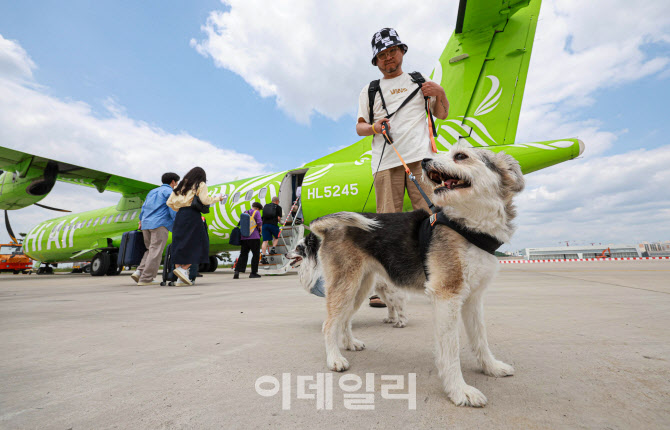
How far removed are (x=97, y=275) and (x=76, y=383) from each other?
1234 centimetres

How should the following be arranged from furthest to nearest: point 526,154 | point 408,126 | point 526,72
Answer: point 526,72 < point 526,154 < point 408,126

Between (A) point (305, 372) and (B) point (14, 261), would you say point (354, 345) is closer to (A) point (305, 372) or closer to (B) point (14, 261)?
(A) point (305, 372)

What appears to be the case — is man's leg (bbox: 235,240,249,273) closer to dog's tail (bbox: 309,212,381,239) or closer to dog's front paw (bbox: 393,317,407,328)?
dog's front paw (bbox: 393,317,407,328)

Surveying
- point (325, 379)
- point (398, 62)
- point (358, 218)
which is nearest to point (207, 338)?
point (325, 379)

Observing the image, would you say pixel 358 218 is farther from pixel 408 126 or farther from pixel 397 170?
pixel 408 126

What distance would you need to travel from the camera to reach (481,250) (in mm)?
1421

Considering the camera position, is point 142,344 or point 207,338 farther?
point 207,338

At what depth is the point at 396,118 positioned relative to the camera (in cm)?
310

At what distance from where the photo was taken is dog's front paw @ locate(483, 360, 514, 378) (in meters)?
1.43

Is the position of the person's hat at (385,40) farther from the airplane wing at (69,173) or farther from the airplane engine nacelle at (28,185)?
the airplane engine nacelle at (28,185)

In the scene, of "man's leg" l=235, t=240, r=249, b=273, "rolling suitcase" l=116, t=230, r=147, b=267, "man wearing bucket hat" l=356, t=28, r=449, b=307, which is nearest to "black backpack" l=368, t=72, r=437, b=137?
"man wearing bucket hat" l=356, t=28, r=449, b=307

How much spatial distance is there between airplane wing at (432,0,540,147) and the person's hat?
4462 mm

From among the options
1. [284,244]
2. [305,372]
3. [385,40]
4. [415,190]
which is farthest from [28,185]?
[305,372]

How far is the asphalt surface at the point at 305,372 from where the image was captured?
104cm
